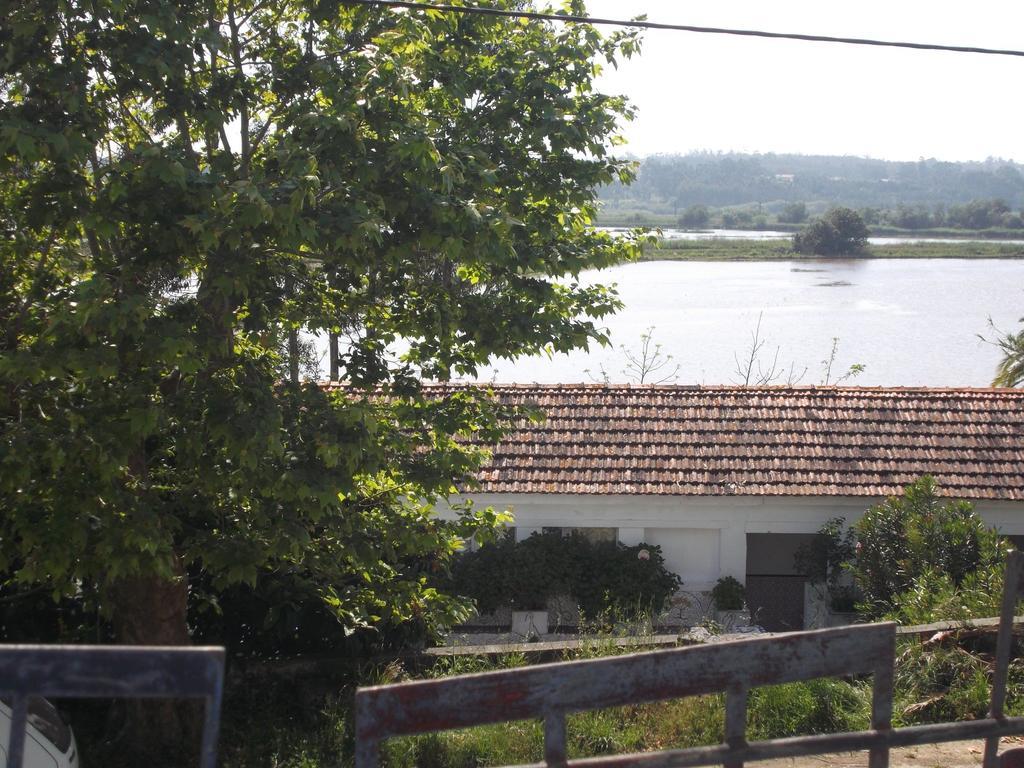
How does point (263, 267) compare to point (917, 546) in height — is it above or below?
above

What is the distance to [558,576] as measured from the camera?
15.1m

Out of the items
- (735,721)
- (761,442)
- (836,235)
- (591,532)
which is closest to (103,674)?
(735,721)

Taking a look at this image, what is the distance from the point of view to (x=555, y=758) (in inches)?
139

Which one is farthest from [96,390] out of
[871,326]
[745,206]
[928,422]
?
[745,206]

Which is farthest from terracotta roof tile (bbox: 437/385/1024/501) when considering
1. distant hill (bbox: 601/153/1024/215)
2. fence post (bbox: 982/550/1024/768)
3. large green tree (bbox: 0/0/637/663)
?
distant hill (bbox: 601/153/1024/215)

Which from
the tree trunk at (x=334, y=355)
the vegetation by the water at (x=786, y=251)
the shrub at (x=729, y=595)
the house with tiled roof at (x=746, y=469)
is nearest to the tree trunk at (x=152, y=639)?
the tree trunk at (x=334, y=355)

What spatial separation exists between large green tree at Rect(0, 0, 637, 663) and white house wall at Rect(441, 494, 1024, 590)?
273 inches

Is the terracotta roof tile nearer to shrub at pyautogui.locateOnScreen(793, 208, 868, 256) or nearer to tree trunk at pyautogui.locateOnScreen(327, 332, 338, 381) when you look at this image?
tree trunk at pyautogui.locateOnScreen(327, 332, 338, 381)

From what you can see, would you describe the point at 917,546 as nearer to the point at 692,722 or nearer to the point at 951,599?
the point at 951,599

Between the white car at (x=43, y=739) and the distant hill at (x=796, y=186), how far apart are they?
2646 inches

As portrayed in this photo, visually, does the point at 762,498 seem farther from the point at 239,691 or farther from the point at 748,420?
the point at 239,691

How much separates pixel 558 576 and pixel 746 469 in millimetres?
3270

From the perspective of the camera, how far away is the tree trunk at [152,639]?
8141 millimetres

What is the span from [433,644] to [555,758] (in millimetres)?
6959
